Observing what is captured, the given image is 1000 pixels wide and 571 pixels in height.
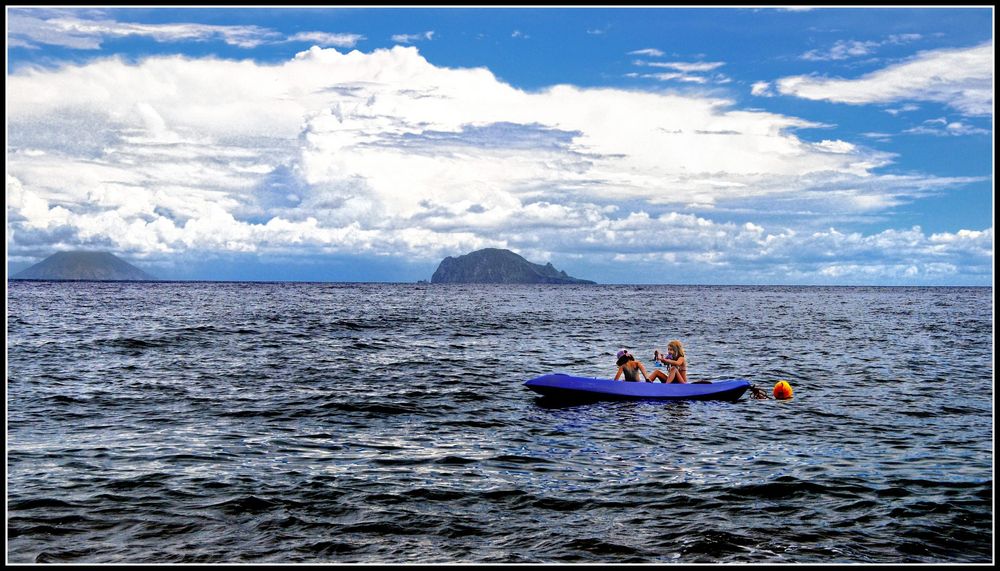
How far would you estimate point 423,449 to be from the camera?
1645 centimetres

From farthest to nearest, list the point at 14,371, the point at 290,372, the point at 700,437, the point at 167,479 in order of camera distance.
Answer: the point at 290,372 < the point at 14,371 < the point at 700,437 < the point at 167,479

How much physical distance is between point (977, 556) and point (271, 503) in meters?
10.5

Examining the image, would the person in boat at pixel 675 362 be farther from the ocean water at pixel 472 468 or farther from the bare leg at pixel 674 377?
the ocean water at pixel 472 468

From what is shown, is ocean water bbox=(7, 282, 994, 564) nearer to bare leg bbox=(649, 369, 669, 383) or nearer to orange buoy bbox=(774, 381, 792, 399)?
orange buoy bbox=(774, 381, 792, 399)

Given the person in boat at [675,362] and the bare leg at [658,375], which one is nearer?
the person in boat at [675,362]

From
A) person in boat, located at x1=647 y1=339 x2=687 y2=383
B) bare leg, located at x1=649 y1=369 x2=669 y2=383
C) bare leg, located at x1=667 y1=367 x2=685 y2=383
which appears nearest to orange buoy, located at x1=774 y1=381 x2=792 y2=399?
person in boat, located at x1=647 y1=339 x2=687 y2=383

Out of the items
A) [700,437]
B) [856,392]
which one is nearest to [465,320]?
[856,392]

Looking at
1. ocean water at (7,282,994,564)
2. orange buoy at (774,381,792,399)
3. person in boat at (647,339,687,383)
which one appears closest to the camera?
ocean water at (7,282,994,564)

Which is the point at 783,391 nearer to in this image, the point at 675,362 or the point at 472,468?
the point at 675,362

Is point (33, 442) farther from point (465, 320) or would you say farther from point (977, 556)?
point (465, 320)

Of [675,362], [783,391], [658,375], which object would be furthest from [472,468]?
[783,391]

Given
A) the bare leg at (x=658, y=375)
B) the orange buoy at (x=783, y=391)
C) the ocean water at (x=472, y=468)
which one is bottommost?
the ocean water at (x=472, y=468)

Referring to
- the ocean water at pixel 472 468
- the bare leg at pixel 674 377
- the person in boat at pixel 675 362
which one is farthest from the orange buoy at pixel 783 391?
the bare leg at pixel 674 377

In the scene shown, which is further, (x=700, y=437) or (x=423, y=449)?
(x=700, y=437)
